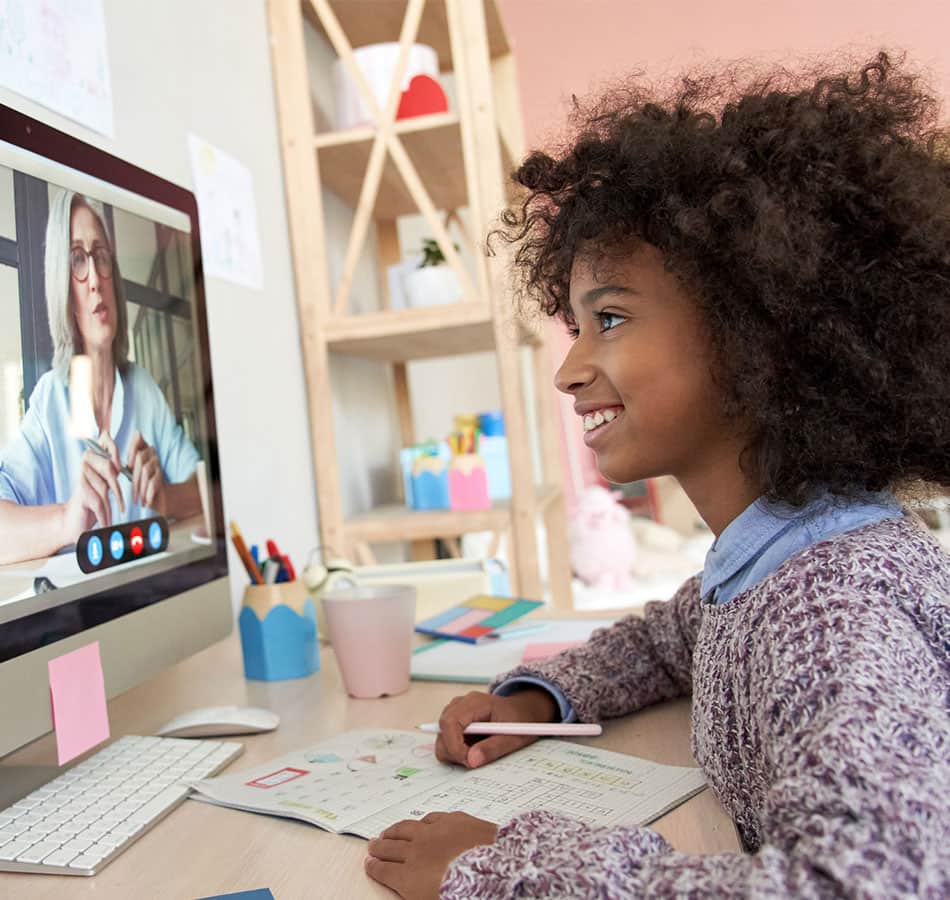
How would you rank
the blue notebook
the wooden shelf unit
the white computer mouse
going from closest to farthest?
the white computer mouse < the blue notebook < the wooden shelf unit

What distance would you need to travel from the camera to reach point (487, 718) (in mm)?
732

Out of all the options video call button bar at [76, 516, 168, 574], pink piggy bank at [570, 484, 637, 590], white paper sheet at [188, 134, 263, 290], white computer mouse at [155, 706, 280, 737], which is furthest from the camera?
pink piggy bank at [570, 484, 637, 590]

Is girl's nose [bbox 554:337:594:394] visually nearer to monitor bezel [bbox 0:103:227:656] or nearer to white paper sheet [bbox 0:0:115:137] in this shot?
monitor bezel [bbox 0:103:227:656]

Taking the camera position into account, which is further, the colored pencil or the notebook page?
the colored pencil

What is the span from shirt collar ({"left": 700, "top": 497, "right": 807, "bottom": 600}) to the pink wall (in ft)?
2.94

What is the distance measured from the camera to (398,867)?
0.51m

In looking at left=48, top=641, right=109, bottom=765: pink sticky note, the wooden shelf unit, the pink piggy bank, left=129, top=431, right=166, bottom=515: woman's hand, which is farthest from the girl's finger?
the pink piggy bank

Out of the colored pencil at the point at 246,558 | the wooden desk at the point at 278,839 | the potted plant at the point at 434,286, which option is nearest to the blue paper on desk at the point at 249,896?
the wooden desk at the point at 278,839

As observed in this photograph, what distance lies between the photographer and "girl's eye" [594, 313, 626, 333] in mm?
691

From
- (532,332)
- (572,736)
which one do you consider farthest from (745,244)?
(532,332)

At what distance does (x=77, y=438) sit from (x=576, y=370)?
0.36 metres

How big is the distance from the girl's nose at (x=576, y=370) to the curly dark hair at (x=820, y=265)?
3.7 inches

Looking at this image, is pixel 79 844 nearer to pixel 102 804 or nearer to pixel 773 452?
pixel 102 804

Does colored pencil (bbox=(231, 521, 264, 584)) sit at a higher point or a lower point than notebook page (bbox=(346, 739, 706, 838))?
higher
